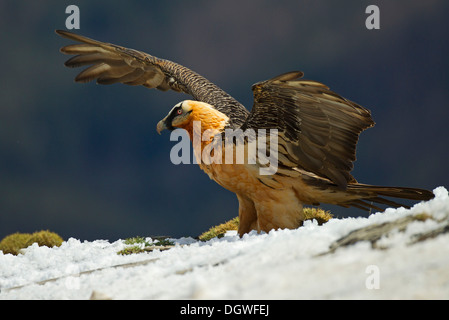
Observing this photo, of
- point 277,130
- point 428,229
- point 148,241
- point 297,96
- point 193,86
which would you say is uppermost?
point 193,86

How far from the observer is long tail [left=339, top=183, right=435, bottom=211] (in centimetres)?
647

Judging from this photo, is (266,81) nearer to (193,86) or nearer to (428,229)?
(428,229)

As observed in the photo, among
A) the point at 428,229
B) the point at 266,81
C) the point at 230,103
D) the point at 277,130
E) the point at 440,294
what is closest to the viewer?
the point at 440,294

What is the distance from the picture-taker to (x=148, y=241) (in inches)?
367

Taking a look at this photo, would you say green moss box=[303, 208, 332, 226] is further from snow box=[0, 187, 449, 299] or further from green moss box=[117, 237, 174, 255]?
snow box=[0, 187, 449, 299]

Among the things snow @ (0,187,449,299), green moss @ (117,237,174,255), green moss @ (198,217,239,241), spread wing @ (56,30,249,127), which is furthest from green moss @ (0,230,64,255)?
snow @ (0,187,449,299)

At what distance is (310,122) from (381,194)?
1.59 meters

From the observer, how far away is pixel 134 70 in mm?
9734

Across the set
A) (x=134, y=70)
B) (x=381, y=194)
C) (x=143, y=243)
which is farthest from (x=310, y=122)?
(x=134, y=70)

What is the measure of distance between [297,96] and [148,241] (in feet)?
16.0

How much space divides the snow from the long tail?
2138mm

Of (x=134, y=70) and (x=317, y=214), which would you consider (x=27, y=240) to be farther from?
(x=317, y=214)
